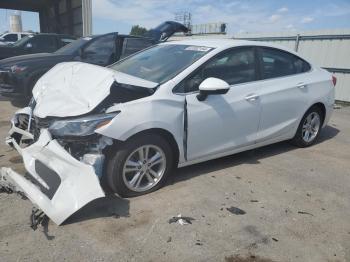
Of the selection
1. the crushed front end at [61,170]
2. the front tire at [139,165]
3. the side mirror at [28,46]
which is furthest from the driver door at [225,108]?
the side mirror at [28,46]

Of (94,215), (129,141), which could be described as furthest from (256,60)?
(94,215)

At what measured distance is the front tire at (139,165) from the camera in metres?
3.57

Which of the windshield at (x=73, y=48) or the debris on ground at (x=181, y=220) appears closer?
the debris on ground at (x=181, y=220)

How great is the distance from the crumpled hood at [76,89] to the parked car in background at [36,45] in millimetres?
7507

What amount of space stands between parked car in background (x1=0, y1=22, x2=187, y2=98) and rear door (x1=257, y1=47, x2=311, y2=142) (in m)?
4.34

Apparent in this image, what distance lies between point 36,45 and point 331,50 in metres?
9.19

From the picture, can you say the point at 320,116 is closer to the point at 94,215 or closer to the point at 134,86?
the point at 134,86

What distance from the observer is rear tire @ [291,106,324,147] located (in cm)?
552

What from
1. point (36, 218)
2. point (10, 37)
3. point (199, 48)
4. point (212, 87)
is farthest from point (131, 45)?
point (10, 37)

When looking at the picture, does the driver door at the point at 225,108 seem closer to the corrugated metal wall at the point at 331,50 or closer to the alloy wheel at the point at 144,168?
the alloy wheel at the point at 144,168

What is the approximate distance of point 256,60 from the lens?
4.75 m

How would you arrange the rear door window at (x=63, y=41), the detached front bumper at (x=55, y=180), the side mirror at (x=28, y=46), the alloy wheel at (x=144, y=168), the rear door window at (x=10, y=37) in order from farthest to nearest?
the rear door window at (x=10, y=37) < the rear door window at (x=63, y=41) < the side mirror at (x=28, y=46) < the alloy wheel at (x=144, y=168) < the detached front bumper at (x=55, y=180)

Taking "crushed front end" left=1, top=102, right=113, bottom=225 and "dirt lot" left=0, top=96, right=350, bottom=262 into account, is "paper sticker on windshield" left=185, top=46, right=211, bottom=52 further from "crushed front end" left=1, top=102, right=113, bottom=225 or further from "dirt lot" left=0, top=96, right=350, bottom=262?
"crushed front end" left=1, top=102, right=113, bottom=225

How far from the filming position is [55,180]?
11.2ft
